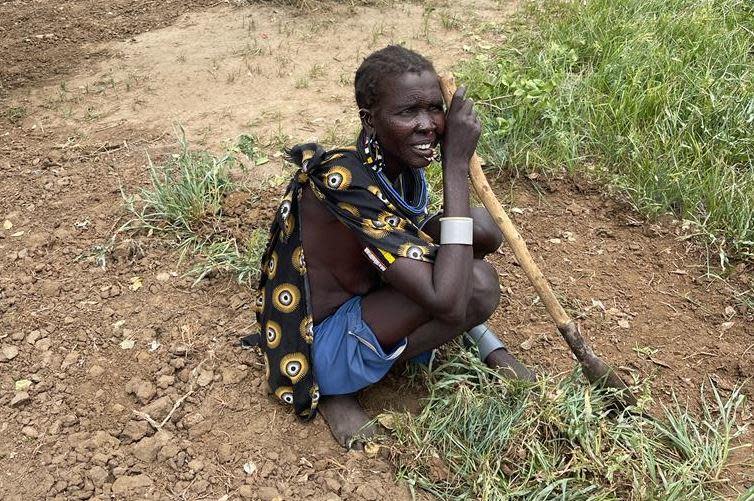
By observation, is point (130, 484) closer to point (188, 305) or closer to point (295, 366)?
point (295, 366)

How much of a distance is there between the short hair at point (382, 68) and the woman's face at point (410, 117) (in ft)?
0.05

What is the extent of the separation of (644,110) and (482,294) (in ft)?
6.50

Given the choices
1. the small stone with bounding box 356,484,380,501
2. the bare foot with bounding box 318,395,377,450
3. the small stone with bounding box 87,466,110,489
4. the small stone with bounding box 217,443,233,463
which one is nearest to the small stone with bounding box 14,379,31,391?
the small stone with bounding box 87,466,110,489

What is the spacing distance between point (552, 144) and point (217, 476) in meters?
2.20

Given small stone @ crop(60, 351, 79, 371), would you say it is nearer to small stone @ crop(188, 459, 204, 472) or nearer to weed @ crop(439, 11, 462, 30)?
small stone @ crop(188, 459, 204, 472)

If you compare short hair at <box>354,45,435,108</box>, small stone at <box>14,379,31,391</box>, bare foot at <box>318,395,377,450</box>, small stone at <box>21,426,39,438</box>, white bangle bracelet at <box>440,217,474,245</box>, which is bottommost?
small stone at <box>21,426,39,438</box>

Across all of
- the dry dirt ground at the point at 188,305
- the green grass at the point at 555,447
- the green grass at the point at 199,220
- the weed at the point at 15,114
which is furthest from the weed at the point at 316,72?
the green grass at the point at 555,447

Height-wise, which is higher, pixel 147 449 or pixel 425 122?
pixel 425 122

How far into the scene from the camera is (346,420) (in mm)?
2057

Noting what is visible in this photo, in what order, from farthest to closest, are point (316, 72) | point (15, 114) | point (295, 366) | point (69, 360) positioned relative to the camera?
point (316, 72)
point (15, 114)
point (69, 360)
point (295, 366)

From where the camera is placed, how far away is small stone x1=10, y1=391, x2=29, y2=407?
2.17 meters

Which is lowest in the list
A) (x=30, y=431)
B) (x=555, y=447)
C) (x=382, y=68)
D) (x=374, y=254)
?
(x=30, y=431)

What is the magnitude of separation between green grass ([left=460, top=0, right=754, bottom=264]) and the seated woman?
4.08 ft

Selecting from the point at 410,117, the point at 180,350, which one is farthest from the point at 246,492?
the point at 410,117
